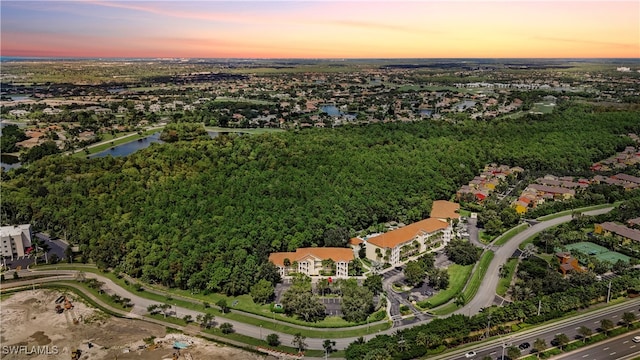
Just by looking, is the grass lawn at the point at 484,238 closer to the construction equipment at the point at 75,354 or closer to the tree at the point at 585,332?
the tree at the point at 585,332

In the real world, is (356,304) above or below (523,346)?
above

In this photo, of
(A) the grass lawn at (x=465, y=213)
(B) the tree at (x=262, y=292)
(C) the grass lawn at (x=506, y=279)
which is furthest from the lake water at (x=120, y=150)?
(C) the grass lawn at (x=506, y=279)

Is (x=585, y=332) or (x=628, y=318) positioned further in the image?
(x=628, y=318)

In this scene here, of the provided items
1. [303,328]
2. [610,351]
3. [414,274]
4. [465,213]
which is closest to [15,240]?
[303,328]

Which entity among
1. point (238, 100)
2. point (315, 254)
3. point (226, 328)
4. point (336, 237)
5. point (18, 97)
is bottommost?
point (226, 328)

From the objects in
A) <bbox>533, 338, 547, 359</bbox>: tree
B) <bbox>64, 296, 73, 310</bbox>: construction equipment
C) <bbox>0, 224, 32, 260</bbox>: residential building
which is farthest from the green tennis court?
<bbox>0, 224, 32, 260</bbox>: residential building

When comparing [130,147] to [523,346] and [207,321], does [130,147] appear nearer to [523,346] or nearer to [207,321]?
[207,321]

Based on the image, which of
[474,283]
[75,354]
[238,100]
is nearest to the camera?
[75,354]

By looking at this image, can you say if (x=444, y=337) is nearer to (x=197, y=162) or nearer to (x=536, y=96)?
(x=197, y=162)
